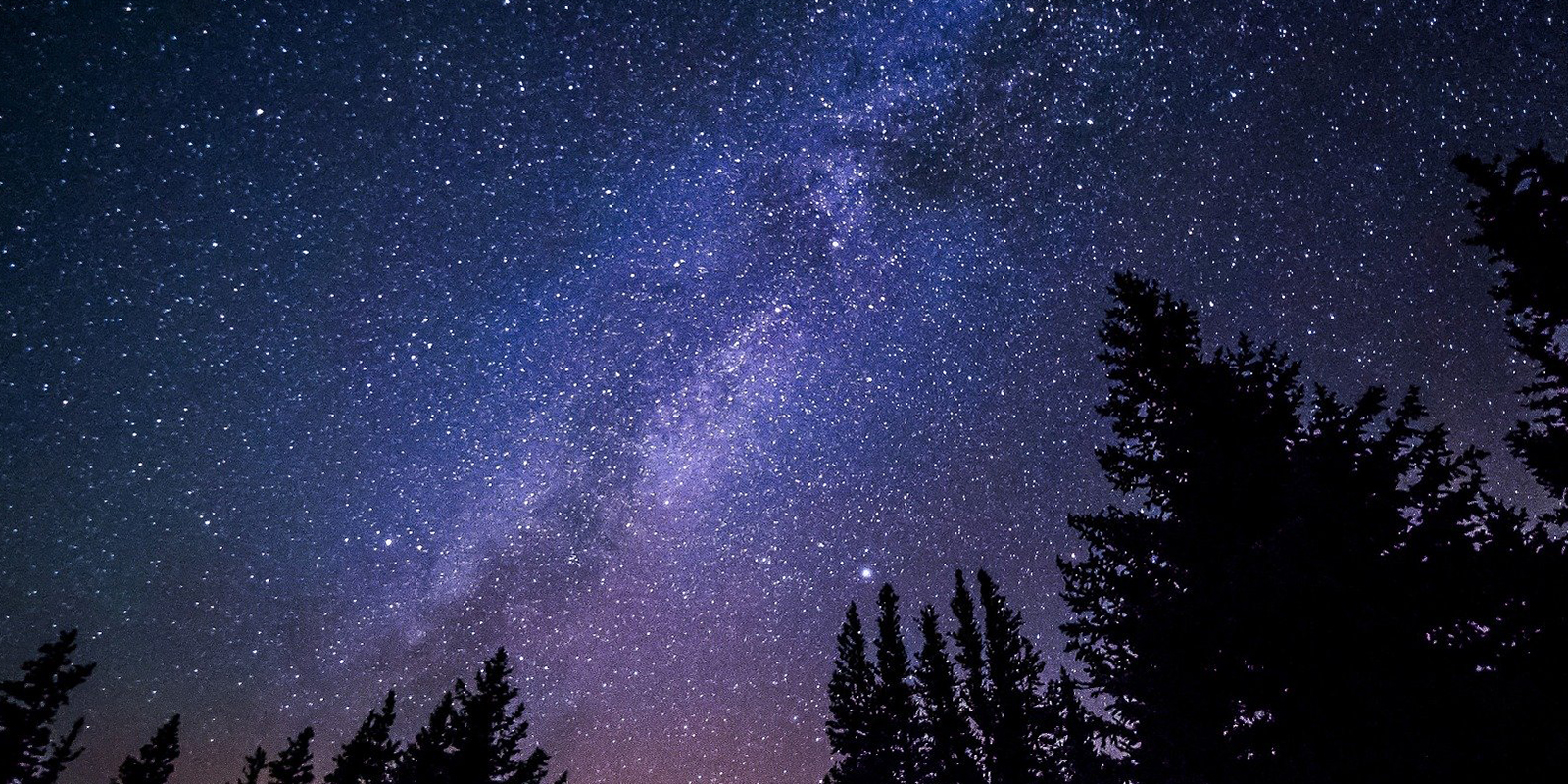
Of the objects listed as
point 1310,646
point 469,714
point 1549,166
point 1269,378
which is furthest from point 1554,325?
point 469,714

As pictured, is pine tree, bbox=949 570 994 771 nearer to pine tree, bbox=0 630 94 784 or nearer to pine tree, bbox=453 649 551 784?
pine tree, bbox=453 649 551 784

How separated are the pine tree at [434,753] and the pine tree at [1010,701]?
1621 centimetres

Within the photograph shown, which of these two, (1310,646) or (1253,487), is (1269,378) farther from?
(1310,646)

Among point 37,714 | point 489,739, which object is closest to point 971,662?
point 489,739

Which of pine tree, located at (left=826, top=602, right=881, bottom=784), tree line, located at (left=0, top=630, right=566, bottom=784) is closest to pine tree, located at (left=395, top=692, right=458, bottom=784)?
tree line, located at (left=0, top=630, right=566, bottom=784)

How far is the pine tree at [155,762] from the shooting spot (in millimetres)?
25750

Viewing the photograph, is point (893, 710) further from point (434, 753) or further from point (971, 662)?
point (434, 753)

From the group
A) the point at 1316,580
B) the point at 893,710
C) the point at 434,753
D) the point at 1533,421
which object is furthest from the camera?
the point at 893,710

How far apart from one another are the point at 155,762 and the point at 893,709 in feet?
99.5

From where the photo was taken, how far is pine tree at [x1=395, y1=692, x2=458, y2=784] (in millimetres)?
17969

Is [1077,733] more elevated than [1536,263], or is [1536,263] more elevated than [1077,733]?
[1536,263]

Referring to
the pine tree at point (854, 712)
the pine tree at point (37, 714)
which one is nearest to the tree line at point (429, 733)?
the pine tree at point (37, 714)

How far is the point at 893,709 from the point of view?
2352 cm

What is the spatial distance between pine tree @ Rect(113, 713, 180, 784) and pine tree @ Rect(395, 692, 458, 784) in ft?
44.0
